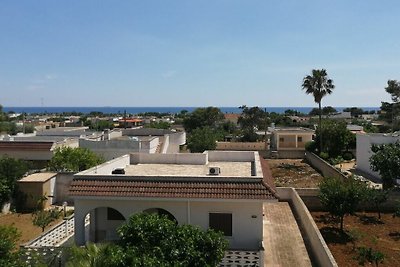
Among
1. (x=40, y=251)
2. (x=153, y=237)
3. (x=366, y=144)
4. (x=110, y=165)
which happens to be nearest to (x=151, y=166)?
(x=110, y=165)

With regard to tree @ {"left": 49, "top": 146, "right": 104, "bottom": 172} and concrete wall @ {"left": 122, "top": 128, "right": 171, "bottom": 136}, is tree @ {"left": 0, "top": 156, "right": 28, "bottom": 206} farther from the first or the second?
concrete wall @ {"left": 122, "top": 128, "right": 171, "bottom": 136}

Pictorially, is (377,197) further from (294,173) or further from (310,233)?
(294,173)

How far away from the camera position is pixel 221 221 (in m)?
16.0

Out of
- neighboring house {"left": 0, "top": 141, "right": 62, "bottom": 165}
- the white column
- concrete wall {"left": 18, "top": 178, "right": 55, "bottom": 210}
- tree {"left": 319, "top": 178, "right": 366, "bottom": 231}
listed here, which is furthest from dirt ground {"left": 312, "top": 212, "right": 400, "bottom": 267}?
neighboring house {"left": 0, "top": 141, "right": 62, "bottom": 165}

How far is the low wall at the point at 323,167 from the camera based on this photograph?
35.7 meters

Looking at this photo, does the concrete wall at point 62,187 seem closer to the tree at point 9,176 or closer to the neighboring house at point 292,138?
the tree at point 9,176

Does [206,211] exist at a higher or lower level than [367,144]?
lower

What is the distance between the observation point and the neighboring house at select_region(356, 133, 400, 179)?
36062 millimetres

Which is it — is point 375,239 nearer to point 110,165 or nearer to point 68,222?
point 110,165

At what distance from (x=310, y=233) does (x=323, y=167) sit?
25437 millimetres

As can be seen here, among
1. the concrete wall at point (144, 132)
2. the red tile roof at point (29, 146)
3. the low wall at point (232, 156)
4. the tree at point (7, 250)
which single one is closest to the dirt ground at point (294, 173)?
the low wall at point (232, 156)

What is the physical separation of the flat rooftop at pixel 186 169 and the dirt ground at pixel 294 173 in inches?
578

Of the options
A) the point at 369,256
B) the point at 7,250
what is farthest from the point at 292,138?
the point at 7,250

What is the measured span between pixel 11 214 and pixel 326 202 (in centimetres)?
1964
